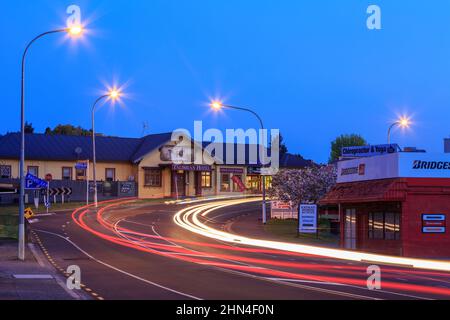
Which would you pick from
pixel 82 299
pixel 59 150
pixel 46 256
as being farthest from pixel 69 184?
pixel 82 299

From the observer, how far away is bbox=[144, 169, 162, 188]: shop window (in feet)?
244

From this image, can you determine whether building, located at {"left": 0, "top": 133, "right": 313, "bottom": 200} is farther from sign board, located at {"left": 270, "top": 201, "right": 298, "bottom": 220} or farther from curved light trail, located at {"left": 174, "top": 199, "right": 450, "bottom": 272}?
curved light trail, located at {"left": 174, "top": 199, "right": 450, "bottom": 272}

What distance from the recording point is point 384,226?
35.5m

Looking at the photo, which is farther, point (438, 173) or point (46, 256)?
point (438, 173)

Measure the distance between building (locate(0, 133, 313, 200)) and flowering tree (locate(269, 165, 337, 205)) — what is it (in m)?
21.1

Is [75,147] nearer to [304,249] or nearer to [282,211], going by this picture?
[282,211]

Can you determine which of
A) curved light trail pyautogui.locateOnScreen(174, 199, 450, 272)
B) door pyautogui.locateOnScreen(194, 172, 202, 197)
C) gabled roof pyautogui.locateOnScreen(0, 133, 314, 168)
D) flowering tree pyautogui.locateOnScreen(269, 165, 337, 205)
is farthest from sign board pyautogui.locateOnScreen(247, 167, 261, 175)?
flowering tree pyautogui.locateOnScreen(269, 165, 337, 205)

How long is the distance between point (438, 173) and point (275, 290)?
17986 mm

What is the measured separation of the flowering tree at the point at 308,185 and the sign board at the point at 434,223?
16.1 metres

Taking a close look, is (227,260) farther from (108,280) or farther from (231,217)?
(231,217)

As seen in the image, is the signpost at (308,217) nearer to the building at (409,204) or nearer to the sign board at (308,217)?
the sign board at (308,217)

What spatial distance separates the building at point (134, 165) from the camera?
70.4 meters

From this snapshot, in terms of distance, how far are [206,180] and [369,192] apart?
1744 inches

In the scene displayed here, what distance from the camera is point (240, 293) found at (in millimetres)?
17891
